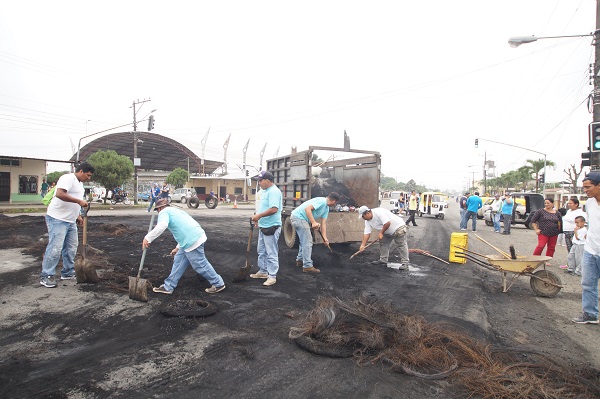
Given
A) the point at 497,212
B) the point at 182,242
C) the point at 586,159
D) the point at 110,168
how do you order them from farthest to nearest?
the point at 110,168
the point at 497,212
the point at 586,159
the point at 182,242

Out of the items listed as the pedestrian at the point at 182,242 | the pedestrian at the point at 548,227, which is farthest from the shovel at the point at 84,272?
the pedestrian at the point at 548,227

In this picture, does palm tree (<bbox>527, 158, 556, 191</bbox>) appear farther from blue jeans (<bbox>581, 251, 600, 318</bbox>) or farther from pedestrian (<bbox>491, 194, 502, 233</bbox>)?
blue jeans (<bbox>581, 251, 600, 318</bbox>)

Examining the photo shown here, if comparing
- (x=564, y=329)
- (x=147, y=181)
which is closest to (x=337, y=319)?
(x=564, y=329)

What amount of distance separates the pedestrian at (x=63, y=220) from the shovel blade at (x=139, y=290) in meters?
1.29

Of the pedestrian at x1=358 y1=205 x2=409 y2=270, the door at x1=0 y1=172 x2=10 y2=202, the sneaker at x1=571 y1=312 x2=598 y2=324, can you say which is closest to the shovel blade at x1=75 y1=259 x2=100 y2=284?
the pedestrian at x1=358 y1=205 x2=409 y2=270

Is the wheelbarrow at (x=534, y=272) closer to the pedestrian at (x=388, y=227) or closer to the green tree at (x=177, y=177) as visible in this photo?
the pedestrian at (x=388, y=227)

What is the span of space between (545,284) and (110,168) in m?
26.8

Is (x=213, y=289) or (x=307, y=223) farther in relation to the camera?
(x=307, y=223)

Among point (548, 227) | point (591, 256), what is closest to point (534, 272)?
point (591, 256)

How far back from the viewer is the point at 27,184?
2597 centimetres

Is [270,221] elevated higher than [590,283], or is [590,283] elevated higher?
[270,221]

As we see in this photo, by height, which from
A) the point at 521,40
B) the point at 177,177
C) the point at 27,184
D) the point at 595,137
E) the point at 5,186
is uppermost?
the point at 521,40

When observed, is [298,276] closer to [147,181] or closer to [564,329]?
[564,329]

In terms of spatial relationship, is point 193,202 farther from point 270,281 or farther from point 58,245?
point 270,281
